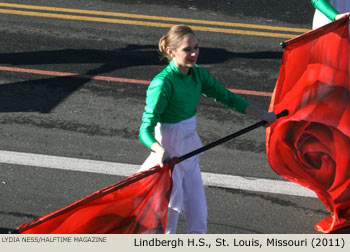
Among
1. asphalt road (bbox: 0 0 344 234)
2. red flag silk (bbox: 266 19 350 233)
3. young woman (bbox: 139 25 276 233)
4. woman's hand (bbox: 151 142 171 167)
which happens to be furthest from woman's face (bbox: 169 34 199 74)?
asphalt road (bbox: 0 0 344 234)

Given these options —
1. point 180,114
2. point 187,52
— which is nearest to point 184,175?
point 180,114

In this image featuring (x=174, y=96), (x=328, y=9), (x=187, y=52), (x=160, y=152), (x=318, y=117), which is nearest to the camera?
(x=160, y=152)

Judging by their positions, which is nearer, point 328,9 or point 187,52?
point 187,52

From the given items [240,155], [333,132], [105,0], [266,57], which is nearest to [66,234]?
[333,132]

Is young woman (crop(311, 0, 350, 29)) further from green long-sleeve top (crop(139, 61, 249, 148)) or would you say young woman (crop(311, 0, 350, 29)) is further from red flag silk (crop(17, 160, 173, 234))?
red flag silk (crop(17, 160, 173, 234))

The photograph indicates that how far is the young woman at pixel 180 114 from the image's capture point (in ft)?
16.5

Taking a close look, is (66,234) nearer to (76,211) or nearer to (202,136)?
(76,211)

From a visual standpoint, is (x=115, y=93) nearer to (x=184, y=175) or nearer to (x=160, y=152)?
(x=184, y=175)

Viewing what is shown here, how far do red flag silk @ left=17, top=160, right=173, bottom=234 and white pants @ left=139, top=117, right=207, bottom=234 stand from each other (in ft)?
0.63

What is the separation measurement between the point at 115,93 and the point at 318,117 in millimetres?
3643

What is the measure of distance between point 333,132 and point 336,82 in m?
0.41

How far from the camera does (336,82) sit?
5.95 metres

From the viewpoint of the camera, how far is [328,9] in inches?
258

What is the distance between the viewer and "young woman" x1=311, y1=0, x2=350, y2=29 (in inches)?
256
